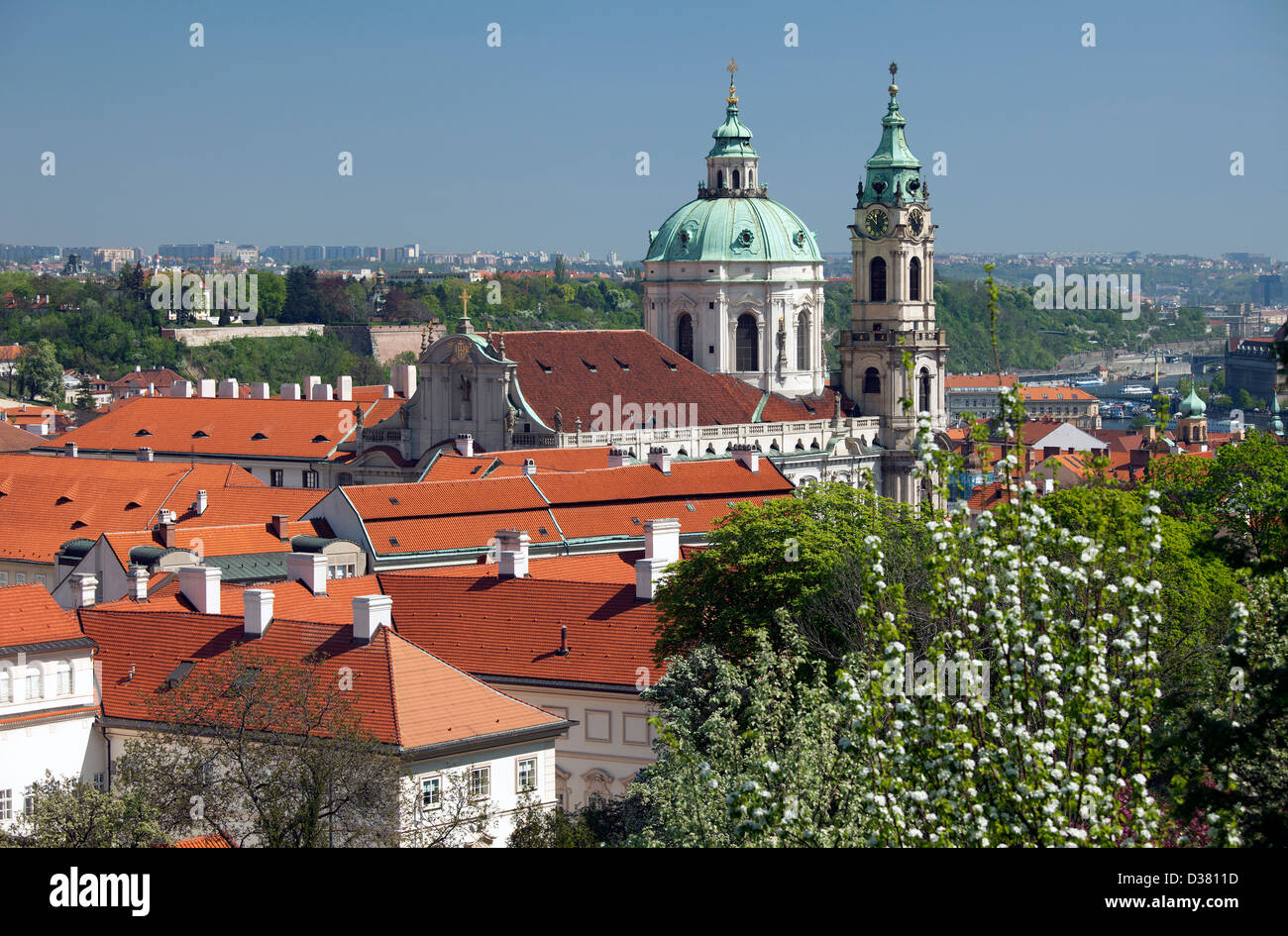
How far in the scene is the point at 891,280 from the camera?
336 ft

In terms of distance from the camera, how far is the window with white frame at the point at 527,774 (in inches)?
1383

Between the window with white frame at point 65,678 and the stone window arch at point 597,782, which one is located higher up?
the window with white frame at point 65,678

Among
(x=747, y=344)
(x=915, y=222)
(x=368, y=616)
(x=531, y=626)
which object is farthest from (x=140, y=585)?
(x=915, y=222)

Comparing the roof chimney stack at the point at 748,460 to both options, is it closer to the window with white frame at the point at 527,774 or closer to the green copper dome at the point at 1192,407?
the window with white frame at the point at 527,774

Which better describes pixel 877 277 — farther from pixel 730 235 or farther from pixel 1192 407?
pixel 1192 407

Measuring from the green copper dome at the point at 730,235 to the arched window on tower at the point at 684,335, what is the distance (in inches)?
109

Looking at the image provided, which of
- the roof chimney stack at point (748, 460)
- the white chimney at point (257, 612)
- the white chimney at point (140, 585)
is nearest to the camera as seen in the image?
the white chimney at point (257, 612)

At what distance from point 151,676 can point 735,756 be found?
49.3ft

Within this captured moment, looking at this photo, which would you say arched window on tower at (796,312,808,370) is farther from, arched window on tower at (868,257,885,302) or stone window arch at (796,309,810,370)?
arched window on tower at (868,257,885,302)

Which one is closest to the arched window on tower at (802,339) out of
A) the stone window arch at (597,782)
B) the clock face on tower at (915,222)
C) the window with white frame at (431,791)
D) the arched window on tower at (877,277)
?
the arched window on tower at (877,277)

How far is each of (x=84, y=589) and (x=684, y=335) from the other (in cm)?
5543

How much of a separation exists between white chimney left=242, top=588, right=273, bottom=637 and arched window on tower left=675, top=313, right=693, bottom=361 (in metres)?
63.2
